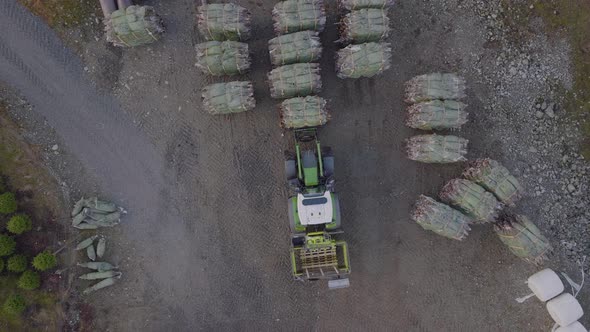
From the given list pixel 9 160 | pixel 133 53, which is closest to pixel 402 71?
pixel 133 53

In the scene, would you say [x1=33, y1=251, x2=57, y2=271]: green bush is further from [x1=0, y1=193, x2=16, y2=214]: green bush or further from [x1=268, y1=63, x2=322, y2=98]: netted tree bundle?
[x1=268, y1=63, x2=322, y2=98]: netted tree bundle

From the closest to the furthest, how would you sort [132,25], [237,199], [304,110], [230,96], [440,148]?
[304,110]
[132,25]
[230,96]
[440,148]
[237,199]

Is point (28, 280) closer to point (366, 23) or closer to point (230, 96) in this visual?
point (230, 96)

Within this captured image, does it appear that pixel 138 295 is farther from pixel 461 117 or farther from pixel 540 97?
pixel 540 97

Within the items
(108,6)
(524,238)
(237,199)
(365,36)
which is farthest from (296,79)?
(524,238)

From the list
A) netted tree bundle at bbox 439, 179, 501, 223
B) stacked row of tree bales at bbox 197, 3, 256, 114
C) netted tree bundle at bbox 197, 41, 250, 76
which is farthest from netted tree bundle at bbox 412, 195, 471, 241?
netted tree bundle at bbox 197, 41, 250, 76

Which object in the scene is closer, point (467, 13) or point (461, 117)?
point (461, 117)
